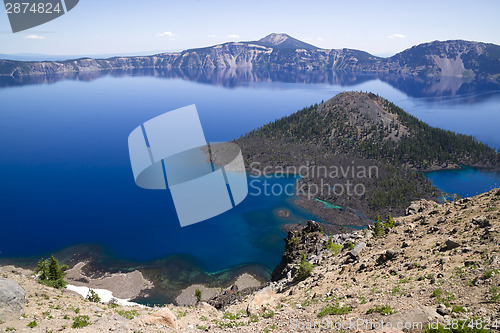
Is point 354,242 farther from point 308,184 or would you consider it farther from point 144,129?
point 308,184

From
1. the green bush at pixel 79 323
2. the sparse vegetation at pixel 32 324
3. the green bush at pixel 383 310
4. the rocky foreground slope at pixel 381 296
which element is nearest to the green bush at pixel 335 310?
the rocky foreground slope at pixel 381 296

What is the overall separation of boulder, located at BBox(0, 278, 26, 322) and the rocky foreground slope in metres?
0.06

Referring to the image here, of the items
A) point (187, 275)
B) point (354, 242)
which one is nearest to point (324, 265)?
point (354, 242)

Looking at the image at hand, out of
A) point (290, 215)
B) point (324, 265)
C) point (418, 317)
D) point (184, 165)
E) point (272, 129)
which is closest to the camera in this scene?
point (418, 317)

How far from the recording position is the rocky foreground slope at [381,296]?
51.4ft

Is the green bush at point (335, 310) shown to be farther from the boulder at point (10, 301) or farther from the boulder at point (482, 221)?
the boulder at point (10, 301)

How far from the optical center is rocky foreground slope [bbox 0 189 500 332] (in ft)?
51.4

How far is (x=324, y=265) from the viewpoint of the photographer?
112 ft

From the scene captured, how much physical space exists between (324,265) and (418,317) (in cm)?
1955

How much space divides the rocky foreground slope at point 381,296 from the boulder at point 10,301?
6 centimetres

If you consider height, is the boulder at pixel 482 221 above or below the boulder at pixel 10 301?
above

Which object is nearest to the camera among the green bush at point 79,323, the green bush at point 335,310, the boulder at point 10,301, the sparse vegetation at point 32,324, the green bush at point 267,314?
the sparse vegetation at point 32,324

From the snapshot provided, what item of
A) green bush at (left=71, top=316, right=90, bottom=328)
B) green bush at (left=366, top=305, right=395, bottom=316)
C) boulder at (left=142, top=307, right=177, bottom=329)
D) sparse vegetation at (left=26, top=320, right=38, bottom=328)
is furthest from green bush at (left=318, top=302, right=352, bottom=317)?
sparse vegetation at (left=26, top=320, right=38, bottom=328)

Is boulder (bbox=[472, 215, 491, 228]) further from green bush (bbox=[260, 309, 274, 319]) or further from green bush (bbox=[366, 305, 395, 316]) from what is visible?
green bush (bbox=[260, 309, 274, 319])
